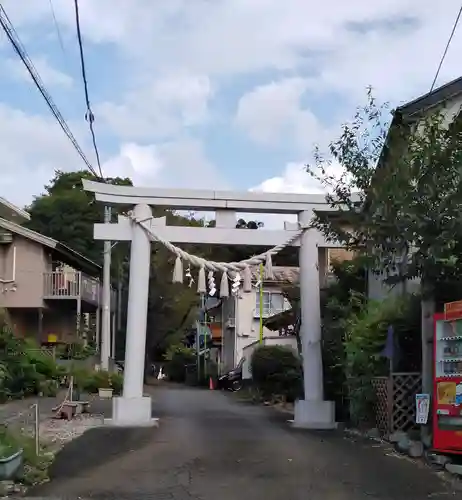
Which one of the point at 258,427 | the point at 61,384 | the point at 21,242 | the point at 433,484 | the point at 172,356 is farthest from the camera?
the point at 172,356

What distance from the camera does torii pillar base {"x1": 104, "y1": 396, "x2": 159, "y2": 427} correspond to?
17016 millimetres

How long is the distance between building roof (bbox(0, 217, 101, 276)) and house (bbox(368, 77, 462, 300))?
15.5 m

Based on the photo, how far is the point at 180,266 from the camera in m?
17.4

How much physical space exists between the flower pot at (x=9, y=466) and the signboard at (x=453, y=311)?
246 inches

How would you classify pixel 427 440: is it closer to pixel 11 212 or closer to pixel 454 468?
pixel 454 468

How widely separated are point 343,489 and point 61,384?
65.4 ft

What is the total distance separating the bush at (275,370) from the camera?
28000 mm

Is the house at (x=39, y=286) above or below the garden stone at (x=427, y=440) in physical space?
above

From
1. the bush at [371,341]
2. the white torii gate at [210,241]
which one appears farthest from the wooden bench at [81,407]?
the bush at [371,341]

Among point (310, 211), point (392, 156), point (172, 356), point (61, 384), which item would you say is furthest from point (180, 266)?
point (172, 356)

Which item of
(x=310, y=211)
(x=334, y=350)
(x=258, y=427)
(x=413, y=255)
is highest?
(x=310, y=211)

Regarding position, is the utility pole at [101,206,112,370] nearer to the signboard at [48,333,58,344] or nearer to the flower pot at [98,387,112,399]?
the signboard at [48,333,58,344]

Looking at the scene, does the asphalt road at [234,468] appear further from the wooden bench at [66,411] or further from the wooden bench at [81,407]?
the wooden bench at [81,407]

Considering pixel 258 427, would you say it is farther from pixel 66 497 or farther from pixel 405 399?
pixel 66 497
